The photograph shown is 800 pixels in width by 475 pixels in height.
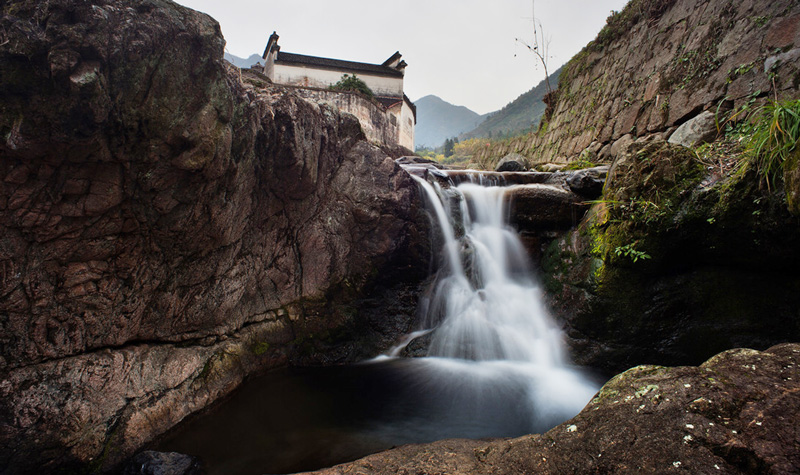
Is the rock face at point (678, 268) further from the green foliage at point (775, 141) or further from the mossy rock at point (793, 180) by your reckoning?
the mossy rock at point (793, 180)

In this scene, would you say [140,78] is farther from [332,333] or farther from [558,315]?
[558,315]

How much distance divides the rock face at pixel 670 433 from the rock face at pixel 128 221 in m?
2.82

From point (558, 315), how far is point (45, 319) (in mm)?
6692

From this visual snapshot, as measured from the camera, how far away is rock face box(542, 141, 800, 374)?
4.10 metres

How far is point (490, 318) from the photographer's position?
639 cm

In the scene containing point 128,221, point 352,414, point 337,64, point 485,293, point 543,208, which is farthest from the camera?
point 337,64

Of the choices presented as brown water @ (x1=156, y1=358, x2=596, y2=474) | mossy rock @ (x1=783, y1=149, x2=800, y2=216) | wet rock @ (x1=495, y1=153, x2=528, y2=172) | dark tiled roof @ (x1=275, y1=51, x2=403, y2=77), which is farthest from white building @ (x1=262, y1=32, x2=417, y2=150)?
mossy rock @ (x1=783, y1=149, x2=800, y2=216)

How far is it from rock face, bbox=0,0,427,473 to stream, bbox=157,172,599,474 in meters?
0.72

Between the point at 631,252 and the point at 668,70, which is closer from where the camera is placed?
the point at 631,252

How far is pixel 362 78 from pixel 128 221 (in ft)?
86.1

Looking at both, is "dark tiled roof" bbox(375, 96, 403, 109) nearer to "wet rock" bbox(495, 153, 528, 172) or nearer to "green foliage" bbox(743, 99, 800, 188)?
"wet rock" bbox(495, 153, 528, 172)

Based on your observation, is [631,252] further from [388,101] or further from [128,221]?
[388,101]

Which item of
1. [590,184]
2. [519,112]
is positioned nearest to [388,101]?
[590,184]

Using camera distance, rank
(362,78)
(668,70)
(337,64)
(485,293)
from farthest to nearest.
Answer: (362,78)
(337,64)
(668,70)
(485,293)
